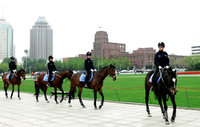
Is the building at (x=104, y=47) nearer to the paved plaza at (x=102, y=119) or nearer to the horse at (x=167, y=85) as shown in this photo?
the paved plaza at (x=102, y=119)

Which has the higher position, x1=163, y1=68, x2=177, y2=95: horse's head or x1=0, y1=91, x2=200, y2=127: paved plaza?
x1=163, y1=68, x2=177, y2=95: horse's head

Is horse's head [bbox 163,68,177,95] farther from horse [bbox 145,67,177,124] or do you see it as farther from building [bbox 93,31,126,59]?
building [bbox 93,31,126,59]

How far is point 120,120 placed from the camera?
10508mm

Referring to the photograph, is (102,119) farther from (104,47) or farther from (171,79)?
(104,47)

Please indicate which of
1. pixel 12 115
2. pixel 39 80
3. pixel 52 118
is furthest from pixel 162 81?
pixel 39 80

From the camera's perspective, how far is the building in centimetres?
17650

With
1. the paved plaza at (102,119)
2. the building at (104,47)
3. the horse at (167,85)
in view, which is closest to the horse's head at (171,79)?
the horse at (167,85)

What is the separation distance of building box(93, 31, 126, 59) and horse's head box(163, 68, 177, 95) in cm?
16451

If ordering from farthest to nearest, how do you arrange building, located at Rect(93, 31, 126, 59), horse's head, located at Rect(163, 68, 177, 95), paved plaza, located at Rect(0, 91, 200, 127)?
building, located at Rect(93, 31, 126, 59) → paved plaza, located at Rect(0, 91, 200, 127) → horse's head, located at Rect(163, 68, 177, 95)

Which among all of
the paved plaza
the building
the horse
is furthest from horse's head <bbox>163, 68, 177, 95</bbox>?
the building

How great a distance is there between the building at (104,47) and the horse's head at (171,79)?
164508 mm

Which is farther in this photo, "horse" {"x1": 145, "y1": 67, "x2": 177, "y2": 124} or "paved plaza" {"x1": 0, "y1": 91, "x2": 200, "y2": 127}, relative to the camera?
"paved plaza" {"x1": 0, "y1": 91, "x2": 200, "y2": 127}

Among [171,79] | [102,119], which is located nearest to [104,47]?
[102,119]

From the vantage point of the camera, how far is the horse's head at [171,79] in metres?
9.23
